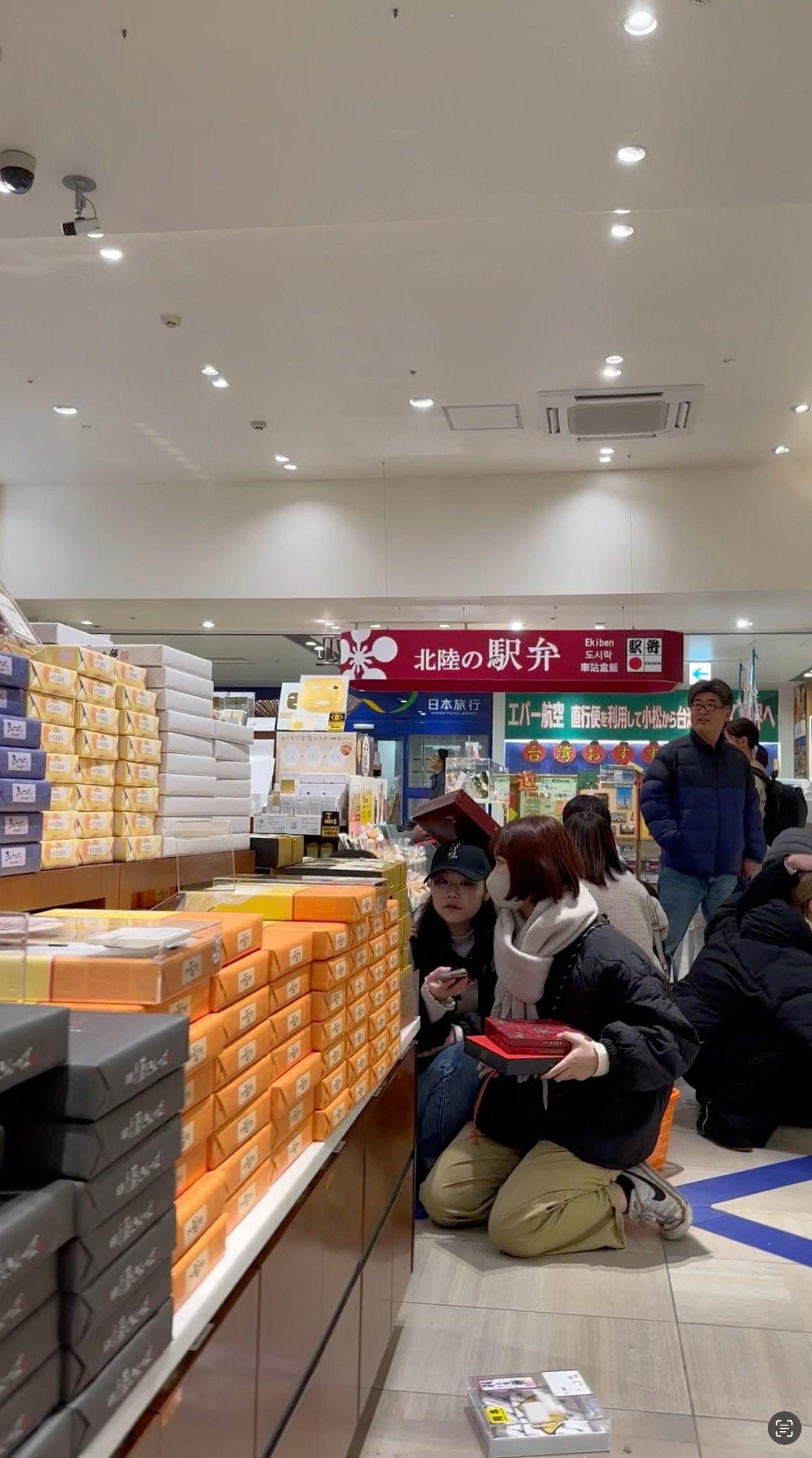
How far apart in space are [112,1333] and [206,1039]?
36cm

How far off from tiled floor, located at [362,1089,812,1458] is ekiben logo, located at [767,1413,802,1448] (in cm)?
2

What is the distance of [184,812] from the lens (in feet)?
8.80

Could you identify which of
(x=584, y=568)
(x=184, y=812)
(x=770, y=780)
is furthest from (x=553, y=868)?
(x=584, y=568)

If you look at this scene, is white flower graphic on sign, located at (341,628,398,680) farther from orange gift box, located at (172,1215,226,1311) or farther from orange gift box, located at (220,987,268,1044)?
orange gift box, located at (172,1215,226,1311)

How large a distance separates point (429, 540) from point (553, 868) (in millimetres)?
4586

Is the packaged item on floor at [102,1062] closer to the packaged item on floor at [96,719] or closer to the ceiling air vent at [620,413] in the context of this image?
the packaged item on floor at [96,719]

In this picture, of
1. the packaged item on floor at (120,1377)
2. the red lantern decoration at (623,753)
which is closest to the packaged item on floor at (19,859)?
the packaged item on floor at (120,1377)

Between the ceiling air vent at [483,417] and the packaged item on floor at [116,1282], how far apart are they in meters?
5.69

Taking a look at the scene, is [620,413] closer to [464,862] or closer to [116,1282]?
[464,862]

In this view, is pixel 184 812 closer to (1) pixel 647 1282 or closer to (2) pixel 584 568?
(1) pixel 647 1282

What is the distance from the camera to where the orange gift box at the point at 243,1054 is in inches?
51.7

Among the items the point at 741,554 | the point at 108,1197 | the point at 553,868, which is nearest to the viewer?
the point at 108,1197

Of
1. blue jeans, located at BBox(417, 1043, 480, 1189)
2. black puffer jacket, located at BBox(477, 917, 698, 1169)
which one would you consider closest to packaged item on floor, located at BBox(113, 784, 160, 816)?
black puffer jacket, located at BBox(477, 917, 698, 1169)

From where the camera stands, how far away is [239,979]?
1.40 metres
